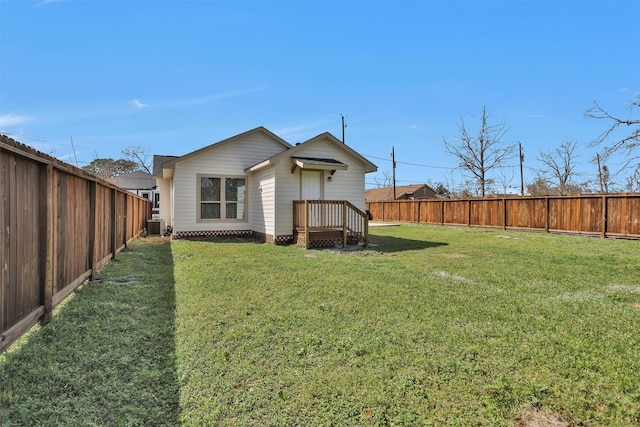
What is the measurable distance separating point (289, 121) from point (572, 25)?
23.9 m

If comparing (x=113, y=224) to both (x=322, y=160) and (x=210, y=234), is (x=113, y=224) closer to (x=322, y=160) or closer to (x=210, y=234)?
(x=210, y=234)

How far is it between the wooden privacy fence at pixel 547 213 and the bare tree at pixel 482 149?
1213 cm

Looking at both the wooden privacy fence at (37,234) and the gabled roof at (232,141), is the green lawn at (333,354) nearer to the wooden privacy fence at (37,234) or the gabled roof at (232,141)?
the wooden privacy fence at (37,234)

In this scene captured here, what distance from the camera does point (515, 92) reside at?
20.1 m

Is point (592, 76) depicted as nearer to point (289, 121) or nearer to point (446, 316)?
point (446, 316)

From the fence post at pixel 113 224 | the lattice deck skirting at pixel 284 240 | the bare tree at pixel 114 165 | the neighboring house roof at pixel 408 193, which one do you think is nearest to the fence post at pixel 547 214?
the lattice deck skirting at pixel 284 240

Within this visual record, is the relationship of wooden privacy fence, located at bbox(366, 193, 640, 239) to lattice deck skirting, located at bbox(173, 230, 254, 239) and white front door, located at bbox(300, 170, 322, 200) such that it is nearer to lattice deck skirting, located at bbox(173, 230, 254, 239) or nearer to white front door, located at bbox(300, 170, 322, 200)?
white front door, located at bbox(300, 170, 322, 200)

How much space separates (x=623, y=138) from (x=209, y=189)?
10.9 metres

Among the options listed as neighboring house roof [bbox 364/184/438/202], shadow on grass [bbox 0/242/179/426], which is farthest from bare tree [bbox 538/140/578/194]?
shadow on grass [bbox 0/242/179/426]

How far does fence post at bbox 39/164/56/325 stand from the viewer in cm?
313

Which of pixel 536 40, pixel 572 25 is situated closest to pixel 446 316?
pixel 572 25

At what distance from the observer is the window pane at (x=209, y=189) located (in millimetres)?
11602

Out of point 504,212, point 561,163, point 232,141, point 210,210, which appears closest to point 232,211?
point 210,210

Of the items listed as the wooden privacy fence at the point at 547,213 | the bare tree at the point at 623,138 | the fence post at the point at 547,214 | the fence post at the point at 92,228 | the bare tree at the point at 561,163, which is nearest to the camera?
the fence post at the point at 92,228
